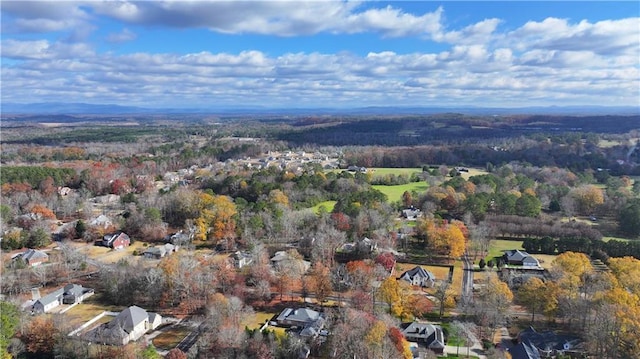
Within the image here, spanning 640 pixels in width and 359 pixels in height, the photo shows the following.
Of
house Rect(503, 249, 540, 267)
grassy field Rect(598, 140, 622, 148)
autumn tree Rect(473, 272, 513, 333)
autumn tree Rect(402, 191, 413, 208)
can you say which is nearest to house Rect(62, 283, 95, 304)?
autumn tree Rect(473, 272, 513, 333)

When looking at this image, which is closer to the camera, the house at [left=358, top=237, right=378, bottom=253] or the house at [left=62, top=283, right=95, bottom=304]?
the house at [left=62, top=283, right=95, bottom=304]

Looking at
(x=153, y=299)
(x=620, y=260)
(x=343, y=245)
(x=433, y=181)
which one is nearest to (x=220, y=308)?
(x=153, y=299)

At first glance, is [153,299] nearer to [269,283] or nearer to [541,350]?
[269,283]

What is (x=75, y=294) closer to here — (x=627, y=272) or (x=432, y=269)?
(x=432, y=269)

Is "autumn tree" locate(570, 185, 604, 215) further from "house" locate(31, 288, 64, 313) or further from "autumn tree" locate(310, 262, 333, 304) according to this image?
"house" locate(31, 288, 64, 313)

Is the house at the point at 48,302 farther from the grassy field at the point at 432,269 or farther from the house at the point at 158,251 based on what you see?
the grassy field at the point at 432,269
